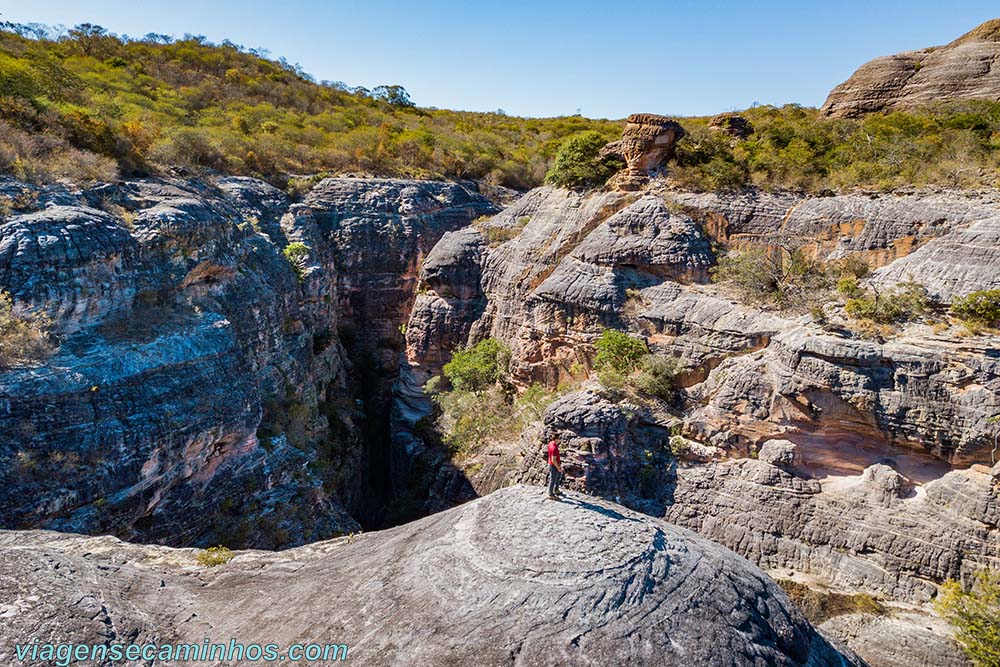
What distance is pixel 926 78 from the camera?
20359 mm

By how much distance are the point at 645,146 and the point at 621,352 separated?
779 cm

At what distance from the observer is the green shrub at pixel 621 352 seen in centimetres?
1490

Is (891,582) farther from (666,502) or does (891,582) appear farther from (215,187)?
(215,187)

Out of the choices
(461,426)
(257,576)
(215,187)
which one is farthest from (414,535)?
(215,187)

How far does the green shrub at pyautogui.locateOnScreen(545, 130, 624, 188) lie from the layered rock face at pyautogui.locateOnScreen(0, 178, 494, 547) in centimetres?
1055

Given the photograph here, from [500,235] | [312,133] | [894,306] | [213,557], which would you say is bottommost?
[213,557]

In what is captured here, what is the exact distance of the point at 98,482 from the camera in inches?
351

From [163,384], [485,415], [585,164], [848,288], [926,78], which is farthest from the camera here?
[926,78]

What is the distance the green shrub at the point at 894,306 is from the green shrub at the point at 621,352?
16.6 ft

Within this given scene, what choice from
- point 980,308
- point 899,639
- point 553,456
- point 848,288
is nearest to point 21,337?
point 553,456

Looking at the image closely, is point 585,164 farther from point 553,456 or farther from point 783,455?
point 553,456

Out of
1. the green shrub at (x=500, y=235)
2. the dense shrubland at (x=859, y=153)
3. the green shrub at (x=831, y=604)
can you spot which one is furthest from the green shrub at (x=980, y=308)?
the green shrub at (x=500, y=235)

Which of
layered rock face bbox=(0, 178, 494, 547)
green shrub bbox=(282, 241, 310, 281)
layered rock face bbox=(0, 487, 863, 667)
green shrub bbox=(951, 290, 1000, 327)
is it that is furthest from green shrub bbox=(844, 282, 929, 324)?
green shrub bbox=(282, 241, 310, 281)

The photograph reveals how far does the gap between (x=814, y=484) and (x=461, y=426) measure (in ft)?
33.8
